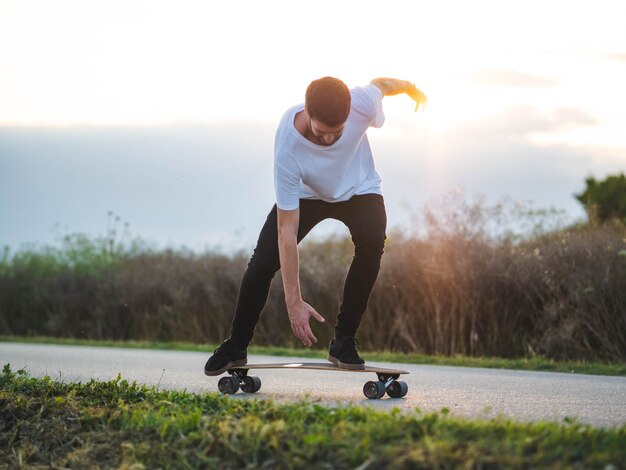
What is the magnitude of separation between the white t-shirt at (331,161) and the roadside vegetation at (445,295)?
7347mm

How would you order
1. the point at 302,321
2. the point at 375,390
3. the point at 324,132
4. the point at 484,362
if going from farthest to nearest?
the point at 484,362 < the point at 375,390 < the point at 324,132 < the point at 302,321

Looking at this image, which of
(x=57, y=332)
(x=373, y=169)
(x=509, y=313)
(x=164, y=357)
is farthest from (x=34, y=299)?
(x=373, y=169)

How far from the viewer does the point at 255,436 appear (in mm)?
4918

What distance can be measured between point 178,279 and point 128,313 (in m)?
1.72

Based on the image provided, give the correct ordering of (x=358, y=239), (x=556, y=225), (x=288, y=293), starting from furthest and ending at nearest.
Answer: (x=556, y=225) → (x=358, y=239) → (x=288, y=293)

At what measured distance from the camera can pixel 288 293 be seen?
680cm

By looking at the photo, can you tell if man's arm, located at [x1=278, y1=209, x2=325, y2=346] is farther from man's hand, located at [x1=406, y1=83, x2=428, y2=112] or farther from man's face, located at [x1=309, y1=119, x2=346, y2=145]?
man's hand, located at [x1=406, y1=83, x2=428, y2=112]

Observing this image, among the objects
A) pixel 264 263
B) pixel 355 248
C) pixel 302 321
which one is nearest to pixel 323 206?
pixel 355 248

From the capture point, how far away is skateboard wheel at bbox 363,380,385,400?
24.0 feet

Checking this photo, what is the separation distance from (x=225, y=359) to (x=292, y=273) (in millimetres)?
1214

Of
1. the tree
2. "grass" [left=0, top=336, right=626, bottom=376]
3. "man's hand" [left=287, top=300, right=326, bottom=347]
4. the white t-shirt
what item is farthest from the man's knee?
the tree

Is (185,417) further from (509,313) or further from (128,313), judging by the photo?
(128,313)

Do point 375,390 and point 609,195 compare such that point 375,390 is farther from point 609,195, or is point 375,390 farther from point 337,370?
point 609,195

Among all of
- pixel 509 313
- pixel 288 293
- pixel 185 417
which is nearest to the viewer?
pixel 185 417
